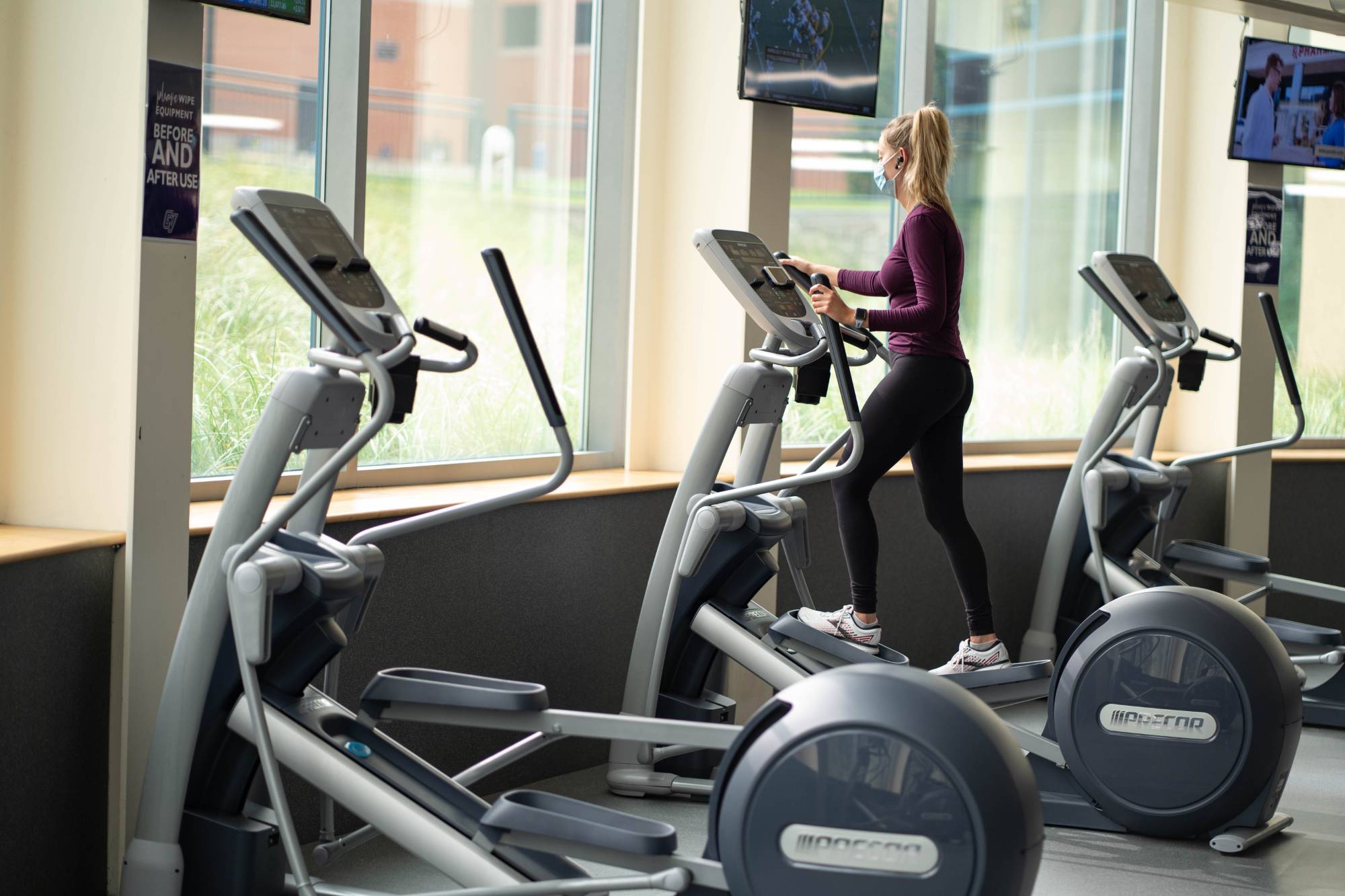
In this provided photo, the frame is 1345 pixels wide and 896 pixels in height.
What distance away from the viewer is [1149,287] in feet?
14.4

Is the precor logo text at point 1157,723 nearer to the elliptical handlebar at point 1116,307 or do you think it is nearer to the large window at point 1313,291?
the elliptical handlebar at point 1116,307

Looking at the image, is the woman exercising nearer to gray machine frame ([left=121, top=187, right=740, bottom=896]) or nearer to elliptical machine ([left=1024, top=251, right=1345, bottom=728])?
elliptical machine ([left=1024, top=251, right=1345, bottom=728])

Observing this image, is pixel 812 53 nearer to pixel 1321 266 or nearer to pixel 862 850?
pixel 862 850

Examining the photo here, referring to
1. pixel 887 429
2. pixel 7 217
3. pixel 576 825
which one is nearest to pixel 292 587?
pixel 576 825

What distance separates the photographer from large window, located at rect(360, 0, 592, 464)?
12.4ft

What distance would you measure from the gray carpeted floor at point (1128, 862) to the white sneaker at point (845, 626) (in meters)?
0.55

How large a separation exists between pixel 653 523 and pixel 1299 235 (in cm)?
390

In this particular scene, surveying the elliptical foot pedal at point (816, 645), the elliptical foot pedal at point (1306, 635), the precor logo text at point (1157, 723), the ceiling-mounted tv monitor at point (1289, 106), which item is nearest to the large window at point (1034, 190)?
the ceiling-mounted tv monitor at point (1289, 106)

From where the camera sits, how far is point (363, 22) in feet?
11.8

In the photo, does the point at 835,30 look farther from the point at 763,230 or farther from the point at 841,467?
the point at 841,467

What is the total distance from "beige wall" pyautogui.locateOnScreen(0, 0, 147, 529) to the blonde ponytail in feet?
6.53

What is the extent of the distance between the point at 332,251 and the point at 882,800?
4.06ft

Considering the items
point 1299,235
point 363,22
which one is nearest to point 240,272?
point 363,22

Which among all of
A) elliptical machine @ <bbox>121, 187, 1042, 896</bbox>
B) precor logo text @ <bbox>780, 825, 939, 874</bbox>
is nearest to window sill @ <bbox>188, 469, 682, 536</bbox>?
elliptical machine @ <bbox>121, 187, 1042, 896</bbox>
